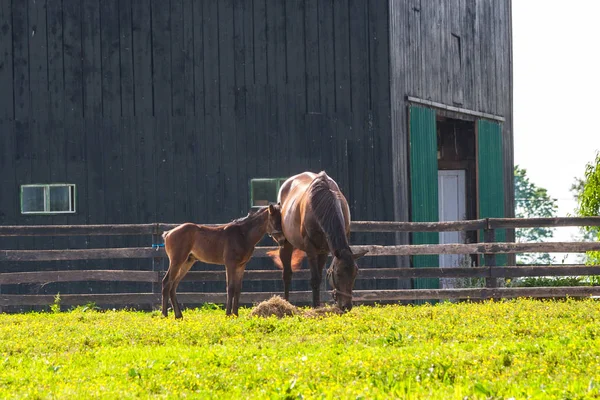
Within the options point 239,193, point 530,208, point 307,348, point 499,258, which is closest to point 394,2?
point 239,193

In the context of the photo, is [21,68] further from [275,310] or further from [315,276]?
[275,310]

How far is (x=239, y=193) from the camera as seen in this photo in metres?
23.2

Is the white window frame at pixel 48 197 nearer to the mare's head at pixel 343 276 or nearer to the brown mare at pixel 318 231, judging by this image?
the brown mare at pixel 318 231

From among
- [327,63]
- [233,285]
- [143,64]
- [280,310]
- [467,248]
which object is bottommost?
[280,310]

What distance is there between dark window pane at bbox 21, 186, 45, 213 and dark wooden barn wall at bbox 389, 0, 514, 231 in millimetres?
8013

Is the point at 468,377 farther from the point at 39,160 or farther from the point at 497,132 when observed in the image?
the point at 497,132

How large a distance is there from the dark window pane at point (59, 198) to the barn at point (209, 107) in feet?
0.10

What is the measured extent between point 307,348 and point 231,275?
16.8ft

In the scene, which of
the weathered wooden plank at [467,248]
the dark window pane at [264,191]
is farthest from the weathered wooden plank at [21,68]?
the weathered wooden plank at [467,248]

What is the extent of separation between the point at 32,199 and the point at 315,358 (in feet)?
49.7

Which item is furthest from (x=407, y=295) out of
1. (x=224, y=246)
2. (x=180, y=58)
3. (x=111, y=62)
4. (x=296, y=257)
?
(x=111, y=62)

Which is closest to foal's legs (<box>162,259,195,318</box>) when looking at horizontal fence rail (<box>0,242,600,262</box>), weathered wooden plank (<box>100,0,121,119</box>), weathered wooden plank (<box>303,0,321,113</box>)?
horizontal fence rail (<box>0,242,600,262</box>)

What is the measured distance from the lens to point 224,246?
16.6 meters

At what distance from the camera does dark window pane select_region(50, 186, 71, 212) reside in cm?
2412
